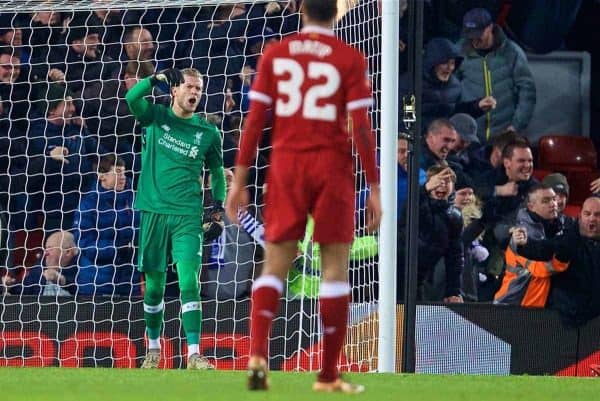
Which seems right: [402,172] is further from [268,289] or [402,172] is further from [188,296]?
[268,289]

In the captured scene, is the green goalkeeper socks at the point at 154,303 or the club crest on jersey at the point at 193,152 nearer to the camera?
the green goalkeeper socks at the point at 154,303

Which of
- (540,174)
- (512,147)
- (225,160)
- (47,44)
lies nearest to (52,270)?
(225,160)

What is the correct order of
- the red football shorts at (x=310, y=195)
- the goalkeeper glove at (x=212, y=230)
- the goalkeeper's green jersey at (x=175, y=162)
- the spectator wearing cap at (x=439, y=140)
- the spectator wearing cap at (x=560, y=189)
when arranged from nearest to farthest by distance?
the red football shorts at (x=310, y=195), the goalkeeper's green jersey at (x=175, y=162), the goalkeeper glove at (x=212, y=230), the spectator wearing cap at (x=560, y=189), the spectator wearing cap at (x=439, y=140)

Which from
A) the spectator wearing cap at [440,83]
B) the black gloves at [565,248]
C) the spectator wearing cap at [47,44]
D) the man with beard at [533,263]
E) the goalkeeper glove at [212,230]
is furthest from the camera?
the spectator wearing cap at [440,83]

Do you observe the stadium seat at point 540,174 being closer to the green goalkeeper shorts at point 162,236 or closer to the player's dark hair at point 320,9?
the green goalkeeper shorts at point 162,236

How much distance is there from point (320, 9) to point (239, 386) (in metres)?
1.85

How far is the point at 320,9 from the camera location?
662 cm

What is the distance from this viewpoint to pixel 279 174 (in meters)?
6.57

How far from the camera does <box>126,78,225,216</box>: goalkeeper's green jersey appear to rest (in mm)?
10398

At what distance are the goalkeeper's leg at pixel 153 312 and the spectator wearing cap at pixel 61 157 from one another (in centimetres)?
189

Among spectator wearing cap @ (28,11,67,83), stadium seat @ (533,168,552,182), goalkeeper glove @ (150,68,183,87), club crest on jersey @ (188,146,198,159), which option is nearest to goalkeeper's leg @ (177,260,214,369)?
club crest on jersey @ (188,146,198,159)

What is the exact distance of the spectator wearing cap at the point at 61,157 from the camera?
12.1 metres

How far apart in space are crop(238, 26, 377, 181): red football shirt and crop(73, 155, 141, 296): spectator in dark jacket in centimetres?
534

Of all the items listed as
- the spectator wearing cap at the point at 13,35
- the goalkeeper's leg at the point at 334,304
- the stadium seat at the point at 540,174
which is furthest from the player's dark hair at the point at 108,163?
the goalkeeper's leg at the point at 334,304
